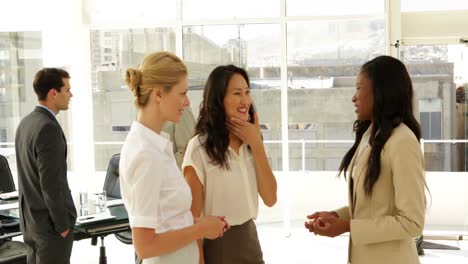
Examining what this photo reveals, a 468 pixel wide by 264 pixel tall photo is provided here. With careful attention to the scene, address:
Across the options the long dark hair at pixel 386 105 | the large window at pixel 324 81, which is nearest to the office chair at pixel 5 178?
the large window at pixel 324 81

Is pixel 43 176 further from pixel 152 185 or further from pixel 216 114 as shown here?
pixel 152 185

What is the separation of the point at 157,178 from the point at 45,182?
1977mm

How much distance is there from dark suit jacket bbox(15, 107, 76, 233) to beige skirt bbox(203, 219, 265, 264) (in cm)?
159

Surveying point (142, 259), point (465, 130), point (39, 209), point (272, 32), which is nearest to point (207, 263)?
point (142, 259)

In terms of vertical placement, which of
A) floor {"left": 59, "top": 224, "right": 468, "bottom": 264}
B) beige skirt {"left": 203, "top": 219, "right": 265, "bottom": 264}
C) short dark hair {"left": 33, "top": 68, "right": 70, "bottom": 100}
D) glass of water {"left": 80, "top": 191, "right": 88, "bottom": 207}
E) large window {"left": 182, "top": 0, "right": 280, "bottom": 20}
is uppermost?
large window {"left": 182, "top": 0, "right": 280, "bottom": 20}

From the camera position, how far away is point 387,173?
1.94 m

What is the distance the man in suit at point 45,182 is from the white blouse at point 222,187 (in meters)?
1.54

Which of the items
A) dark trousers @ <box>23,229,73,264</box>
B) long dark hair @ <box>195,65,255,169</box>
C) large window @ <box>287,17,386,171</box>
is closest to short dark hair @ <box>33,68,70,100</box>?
dark trousers @ <box>23,229,73,264</box>

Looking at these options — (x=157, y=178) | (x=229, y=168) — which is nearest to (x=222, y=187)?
(x=229, y=168)

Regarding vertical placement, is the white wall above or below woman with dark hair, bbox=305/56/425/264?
below

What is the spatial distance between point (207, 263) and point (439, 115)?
202 inches

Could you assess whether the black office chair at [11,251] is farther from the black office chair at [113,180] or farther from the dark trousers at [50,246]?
the black office chair at [113,180]

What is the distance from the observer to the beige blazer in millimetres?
1882

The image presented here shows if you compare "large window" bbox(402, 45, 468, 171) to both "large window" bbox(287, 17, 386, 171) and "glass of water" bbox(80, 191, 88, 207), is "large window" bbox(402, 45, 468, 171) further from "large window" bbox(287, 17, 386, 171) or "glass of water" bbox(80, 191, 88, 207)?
"glass of water" bbox(80, 191, 88, 207)
